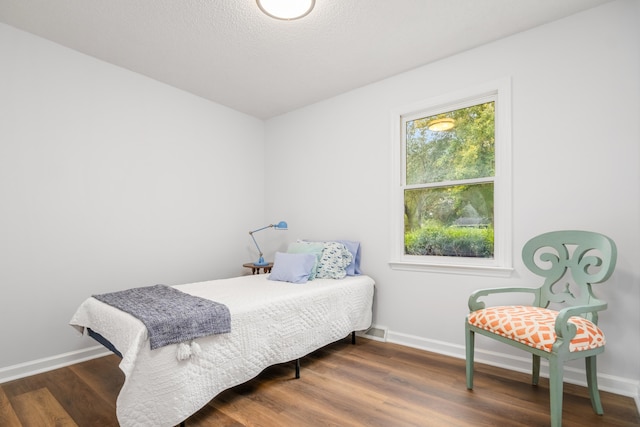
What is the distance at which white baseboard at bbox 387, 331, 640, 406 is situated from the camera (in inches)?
80.1

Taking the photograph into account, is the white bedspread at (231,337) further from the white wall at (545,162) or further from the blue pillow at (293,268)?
the white wall at (545,162)

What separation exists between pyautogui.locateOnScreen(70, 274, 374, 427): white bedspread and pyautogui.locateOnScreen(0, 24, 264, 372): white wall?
2.15 ft

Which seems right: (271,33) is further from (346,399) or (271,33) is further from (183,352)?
(346,399)

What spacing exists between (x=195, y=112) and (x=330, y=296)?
250 cm

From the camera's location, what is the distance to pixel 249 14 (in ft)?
7.33

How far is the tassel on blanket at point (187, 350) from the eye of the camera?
1.67 metres

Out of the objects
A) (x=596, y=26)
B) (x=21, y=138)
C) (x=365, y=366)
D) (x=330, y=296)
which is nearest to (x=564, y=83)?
(x=596, y=26)

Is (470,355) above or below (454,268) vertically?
below

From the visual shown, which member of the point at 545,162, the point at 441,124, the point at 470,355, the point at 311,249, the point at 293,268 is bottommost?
the point at 470,355

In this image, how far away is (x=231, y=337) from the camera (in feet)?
6.38

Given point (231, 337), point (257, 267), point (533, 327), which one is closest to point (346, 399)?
point (231, 337)

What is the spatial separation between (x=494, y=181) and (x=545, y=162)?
14.1 inches

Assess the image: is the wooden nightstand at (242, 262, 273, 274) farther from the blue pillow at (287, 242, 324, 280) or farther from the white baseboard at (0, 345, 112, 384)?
the white baseboard at (0, 345, 112, 384)

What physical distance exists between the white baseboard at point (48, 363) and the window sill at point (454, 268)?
8.91 feet
